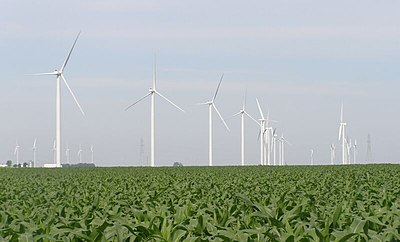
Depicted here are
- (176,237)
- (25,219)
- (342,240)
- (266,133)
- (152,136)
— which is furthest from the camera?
(266,133)

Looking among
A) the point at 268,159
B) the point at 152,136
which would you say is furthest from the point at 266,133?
the point at 152,136

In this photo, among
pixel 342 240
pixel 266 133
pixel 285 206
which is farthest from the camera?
pixel 266 133

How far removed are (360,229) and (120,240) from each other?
1.58 m

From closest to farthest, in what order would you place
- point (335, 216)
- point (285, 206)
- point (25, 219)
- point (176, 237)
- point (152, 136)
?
point (176, 237) → point (335, 216) → point (25, 219) → point (285, 206) → point (152, 136)

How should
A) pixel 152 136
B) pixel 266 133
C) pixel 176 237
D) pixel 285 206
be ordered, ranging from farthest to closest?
pixel 266 133 < pixel 152 136 < pixel 285 206 < pixel 176 237

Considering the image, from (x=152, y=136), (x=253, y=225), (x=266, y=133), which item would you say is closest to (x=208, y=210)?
(x=253, y=225)

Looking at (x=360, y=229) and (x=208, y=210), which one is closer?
(x=360, y=229)

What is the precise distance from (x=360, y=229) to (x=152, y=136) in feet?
221

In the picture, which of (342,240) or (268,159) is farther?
(268,159)

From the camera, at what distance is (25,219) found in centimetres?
711

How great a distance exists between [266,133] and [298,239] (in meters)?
93.3

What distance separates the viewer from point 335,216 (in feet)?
19.3

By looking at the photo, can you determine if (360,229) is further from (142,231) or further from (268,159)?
(268,159)

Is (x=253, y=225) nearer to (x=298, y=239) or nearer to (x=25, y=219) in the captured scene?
(x=298, y=239)
